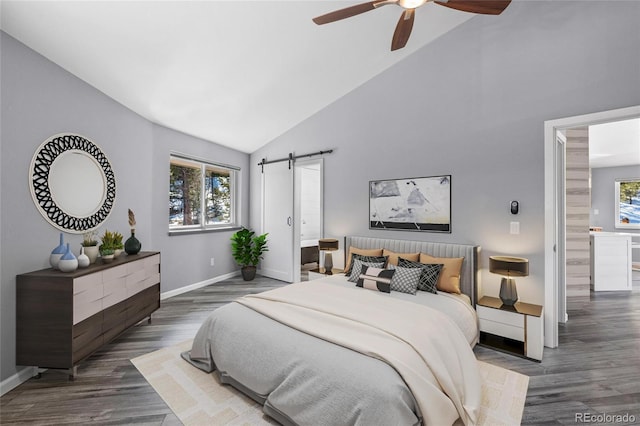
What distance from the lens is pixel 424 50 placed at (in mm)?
3600

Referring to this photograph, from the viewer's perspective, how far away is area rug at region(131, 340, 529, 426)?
188 cm

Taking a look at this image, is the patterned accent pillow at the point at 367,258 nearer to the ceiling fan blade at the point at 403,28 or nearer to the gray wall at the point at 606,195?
the ceiling fan blade at the point at 403,28

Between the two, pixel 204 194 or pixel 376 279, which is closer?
pixel 376 279

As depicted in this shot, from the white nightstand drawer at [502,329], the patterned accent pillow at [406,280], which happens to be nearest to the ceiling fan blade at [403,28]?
the patterned accent pillow at [406,280]

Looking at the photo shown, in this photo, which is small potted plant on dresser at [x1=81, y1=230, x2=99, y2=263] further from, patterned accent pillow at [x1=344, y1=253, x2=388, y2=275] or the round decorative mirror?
patterned accent pillow at [x1=344, y1=253, x2=388, y2=275]

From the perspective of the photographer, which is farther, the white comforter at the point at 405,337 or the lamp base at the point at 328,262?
the lamp base at the point at 328,262

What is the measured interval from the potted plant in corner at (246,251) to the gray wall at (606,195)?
8115 mm

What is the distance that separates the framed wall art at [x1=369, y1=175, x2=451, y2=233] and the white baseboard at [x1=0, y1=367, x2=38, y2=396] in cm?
378

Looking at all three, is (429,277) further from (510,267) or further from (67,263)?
(67,263)

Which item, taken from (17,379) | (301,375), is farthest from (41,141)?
(301,375)

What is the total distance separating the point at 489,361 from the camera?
2.61 m

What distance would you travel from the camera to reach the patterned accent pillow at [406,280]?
9.54 ft

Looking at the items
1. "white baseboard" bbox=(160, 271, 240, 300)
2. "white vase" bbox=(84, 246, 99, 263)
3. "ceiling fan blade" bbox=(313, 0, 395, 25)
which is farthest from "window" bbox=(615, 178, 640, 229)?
"white vase" bbox=(84, 246, 99, 263)

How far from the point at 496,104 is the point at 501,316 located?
2249 millimetres
